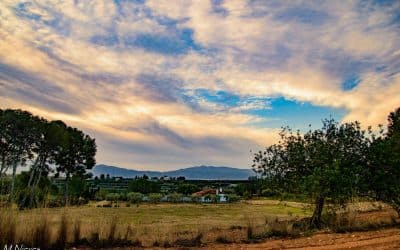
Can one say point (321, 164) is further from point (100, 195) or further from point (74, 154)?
point (100, 195)

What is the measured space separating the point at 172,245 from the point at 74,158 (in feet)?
141

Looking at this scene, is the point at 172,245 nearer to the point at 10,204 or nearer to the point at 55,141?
the point at 10,204

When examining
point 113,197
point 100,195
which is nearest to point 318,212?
point 113,197

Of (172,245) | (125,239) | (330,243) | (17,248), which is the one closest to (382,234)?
(330,243)

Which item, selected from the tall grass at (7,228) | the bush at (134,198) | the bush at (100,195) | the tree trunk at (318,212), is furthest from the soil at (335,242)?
the bush at (100,195)

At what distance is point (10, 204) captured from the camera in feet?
30.2

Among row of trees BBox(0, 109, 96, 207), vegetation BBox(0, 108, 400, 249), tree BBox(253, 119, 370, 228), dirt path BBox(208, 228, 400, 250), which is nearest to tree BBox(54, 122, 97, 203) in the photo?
row of trees BBox(0, 109, 96, 207)

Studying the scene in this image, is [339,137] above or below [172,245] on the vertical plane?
above

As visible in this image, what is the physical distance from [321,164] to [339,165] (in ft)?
2.56

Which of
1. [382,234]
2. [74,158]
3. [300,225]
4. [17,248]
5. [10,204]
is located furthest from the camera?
[74,158]

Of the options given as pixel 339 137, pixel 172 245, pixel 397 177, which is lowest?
pixel 172 245

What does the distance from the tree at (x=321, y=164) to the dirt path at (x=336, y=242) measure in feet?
8.33

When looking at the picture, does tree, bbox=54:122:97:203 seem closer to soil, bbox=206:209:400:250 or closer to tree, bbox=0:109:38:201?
tree, bbox=0:109:38:201

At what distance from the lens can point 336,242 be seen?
11.6 m
